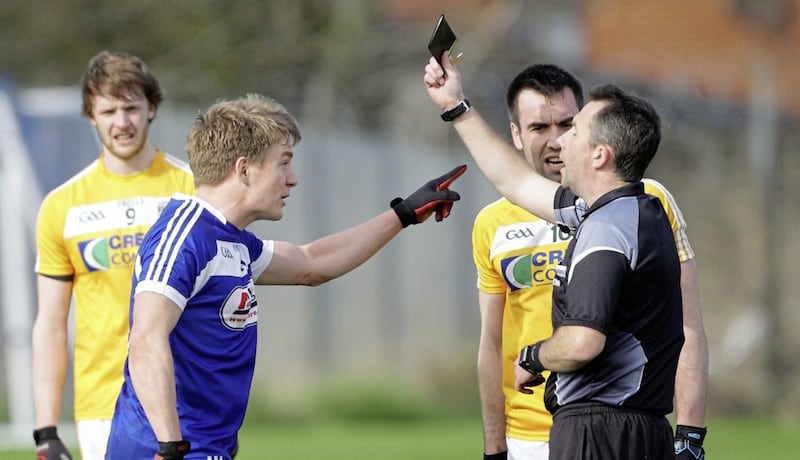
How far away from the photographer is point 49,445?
19.2 ft

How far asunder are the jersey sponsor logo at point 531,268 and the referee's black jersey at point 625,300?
0.82 m

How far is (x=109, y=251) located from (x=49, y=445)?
2.98ft

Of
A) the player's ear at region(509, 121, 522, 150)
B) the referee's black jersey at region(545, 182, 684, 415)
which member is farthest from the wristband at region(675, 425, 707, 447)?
the player's ear at region(509, 121, 522, 150)

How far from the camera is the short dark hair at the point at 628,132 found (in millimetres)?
4316

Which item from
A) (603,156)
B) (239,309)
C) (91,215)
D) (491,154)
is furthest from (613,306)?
(91,215)

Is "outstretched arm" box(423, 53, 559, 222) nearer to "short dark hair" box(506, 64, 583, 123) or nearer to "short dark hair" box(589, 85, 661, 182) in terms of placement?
"short dark hair" box(506, 64, 583, 123)

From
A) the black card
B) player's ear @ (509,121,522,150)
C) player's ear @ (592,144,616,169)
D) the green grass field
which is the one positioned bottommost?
the green grass field

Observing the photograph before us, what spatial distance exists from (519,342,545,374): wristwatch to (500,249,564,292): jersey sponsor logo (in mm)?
837

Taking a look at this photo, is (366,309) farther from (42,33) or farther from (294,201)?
(42,33)

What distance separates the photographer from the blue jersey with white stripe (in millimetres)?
4363

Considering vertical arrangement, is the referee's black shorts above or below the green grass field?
above

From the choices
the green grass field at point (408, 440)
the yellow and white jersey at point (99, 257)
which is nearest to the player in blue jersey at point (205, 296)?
the yellow and white jersey at point (99, 257)

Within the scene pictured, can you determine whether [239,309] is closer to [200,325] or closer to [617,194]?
[200,325]

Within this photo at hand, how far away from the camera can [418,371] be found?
610 inches
